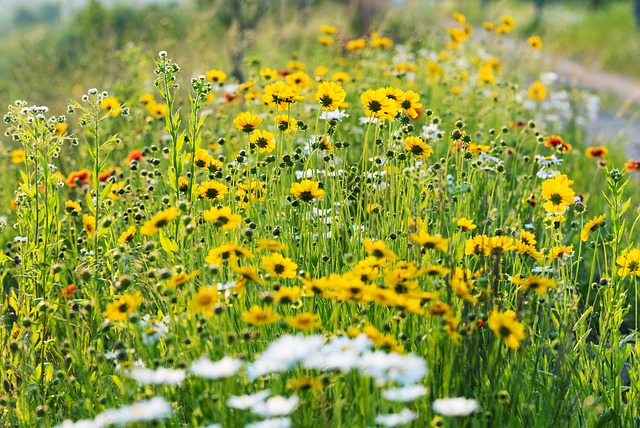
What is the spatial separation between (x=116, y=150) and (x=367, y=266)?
310 cm

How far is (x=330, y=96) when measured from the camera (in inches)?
108

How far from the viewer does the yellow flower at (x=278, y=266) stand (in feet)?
6.96

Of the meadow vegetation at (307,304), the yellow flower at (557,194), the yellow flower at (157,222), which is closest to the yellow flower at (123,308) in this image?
the meadow vegetation at (307,304)

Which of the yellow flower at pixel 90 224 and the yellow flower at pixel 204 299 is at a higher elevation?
the yellow flower at pixel 90 224

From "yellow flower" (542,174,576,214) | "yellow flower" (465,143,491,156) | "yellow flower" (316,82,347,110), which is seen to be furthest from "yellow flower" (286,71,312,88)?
"yellow flower" (542,174,576,214)

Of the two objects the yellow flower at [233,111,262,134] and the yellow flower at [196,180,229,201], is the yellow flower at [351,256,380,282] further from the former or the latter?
the yellow flower at [233,111,262,134]

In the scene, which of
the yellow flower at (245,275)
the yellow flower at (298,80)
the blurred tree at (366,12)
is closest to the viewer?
the yellow flower at (245,275)

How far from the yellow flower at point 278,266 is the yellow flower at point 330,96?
0.79 m

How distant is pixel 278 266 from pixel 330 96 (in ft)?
2.76

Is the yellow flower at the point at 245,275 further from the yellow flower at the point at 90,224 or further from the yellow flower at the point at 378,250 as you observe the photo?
the yellow flower at the point at 90,224

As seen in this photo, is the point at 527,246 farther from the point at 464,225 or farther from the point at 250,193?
the point at 250,193

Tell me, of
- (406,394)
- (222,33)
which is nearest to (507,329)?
(406,394)

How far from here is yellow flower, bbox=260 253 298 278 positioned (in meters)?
2.12

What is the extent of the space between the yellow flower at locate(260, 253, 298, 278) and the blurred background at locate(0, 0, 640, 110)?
10.9ft
